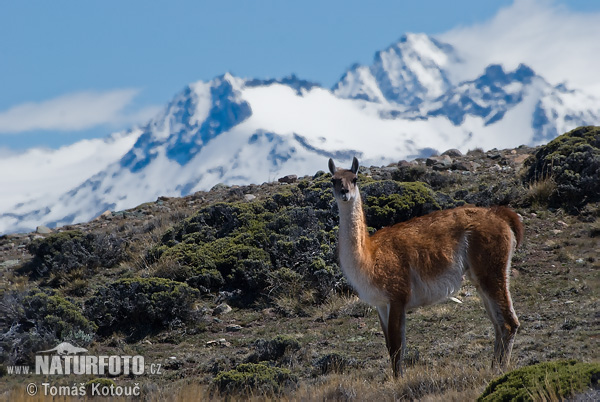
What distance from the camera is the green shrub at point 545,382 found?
20.0ft

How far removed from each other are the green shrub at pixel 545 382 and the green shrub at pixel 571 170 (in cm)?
1009

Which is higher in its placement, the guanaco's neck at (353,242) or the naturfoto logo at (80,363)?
the guanaco's neck at (353,242)

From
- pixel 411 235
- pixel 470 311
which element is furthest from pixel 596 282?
pixel 411 235

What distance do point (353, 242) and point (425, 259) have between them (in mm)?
929

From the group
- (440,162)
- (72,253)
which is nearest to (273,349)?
(72,253)

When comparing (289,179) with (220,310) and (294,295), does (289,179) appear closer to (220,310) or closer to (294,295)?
(294,295)

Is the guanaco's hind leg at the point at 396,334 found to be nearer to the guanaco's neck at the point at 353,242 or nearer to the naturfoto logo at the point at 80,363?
the guanaco's neck at the point at 353,242

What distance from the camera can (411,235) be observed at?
9.30 meters

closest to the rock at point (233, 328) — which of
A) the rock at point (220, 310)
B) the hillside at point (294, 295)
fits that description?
the hillside at point (294, 295)

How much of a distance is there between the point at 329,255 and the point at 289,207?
8.04 ft

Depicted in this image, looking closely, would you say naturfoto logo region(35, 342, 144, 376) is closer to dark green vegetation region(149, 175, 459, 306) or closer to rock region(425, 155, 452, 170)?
dark green vegetation region(149, 175, 459, 306)

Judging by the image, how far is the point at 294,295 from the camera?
13875 millimetres

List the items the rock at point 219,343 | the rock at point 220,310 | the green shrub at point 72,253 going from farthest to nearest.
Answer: the green shrub at point 72,253 → the rock at point 220,310 → the rock at point 219,343

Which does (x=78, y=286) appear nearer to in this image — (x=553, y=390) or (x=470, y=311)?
(x=470, y=311)
